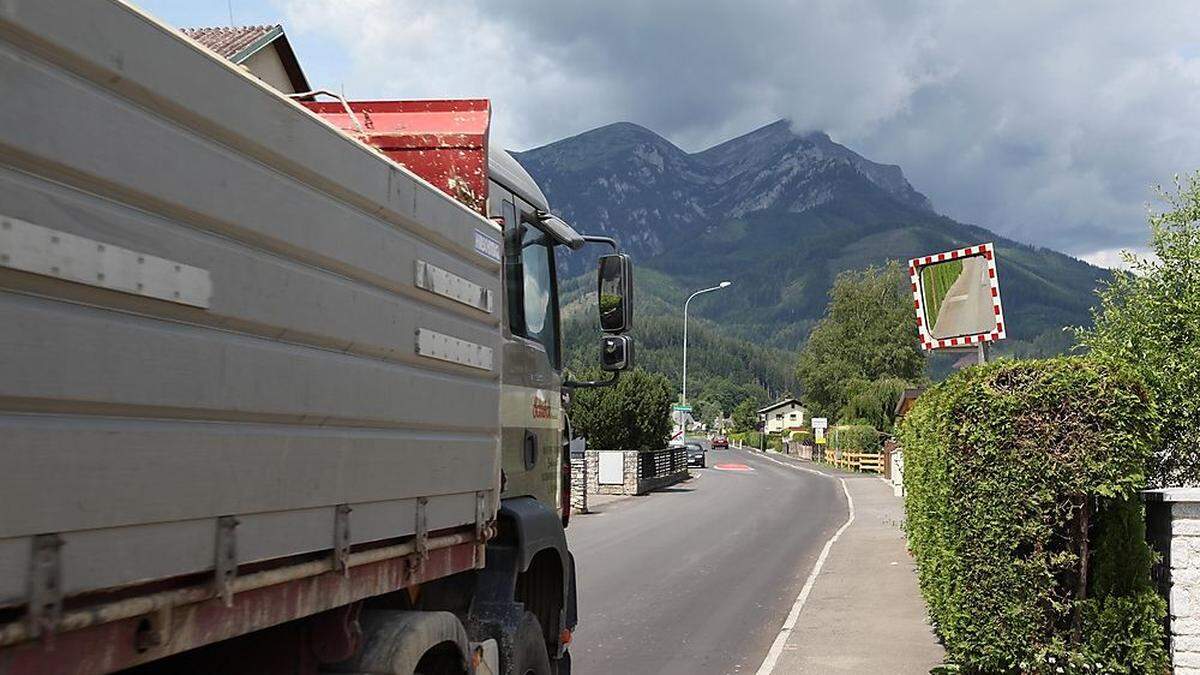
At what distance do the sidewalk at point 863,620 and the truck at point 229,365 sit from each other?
551 centimetres

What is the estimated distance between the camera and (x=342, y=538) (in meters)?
3.17

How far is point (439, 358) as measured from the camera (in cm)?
386

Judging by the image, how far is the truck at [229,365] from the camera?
2.00 meters

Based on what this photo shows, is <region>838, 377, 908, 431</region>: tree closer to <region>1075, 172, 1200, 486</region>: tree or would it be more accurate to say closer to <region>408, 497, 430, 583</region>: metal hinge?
<region>1075, 172, 1200, 486</region>: tree

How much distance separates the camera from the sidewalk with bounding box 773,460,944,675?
9359mm

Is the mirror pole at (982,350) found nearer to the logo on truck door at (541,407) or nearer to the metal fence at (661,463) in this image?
the logo on truck door at (541,407)

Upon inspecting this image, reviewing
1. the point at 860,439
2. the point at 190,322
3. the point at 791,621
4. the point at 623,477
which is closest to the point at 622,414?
the point at 623,477

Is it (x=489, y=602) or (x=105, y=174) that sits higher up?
(x=105, y=174)

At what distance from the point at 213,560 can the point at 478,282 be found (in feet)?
6.31

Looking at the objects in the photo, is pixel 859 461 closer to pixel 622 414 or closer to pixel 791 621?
pixel 622 414

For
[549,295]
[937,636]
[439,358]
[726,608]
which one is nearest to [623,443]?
[726,608]

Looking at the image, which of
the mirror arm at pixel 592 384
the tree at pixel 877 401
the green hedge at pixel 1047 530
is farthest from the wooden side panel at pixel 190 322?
the tree at pixel 877 401

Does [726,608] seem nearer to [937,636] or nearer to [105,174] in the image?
[937,636]

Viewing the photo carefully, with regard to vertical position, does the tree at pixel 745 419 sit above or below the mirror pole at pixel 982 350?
above
